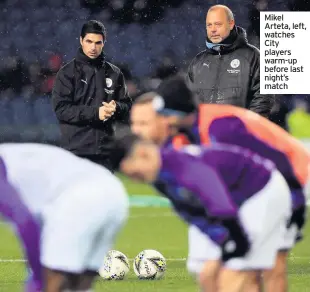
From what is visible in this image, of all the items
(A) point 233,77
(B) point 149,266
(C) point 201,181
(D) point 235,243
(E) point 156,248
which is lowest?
(E) point 156,248

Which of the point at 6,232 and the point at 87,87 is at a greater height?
the point at 87,87

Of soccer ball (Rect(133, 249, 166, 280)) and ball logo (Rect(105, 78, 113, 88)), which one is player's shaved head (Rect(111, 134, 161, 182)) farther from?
ball logo (Rect(105, 78, 113, 88))

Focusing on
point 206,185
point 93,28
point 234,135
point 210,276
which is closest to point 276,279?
point 210,276

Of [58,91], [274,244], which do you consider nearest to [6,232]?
[58,91]

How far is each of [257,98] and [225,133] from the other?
2.69m

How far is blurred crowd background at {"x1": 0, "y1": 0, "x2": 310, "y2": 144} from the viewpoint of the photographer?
68.2 ft

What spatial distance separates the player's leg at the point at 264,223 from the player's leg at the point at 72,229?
850mm

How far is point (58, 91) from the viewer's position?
8.77m

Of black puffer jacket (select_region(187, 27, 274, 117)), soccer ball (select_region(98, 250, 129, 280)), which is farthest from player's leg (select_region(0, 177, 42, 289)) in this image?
black puffer jacket (select_region(187, 27, 274, 117))

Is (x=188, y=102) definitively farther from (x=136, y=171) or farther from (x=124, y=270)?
(x=124, y=270)

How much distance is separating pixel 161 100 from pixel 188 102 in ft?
0.73

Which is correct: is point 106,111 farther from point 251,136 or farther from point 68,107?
point 251,136

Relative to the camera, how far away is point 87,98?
8773 mm

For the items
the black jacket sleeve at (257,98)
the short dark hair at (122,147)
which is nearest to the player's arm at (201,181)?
the short dark hair at (122,147)
